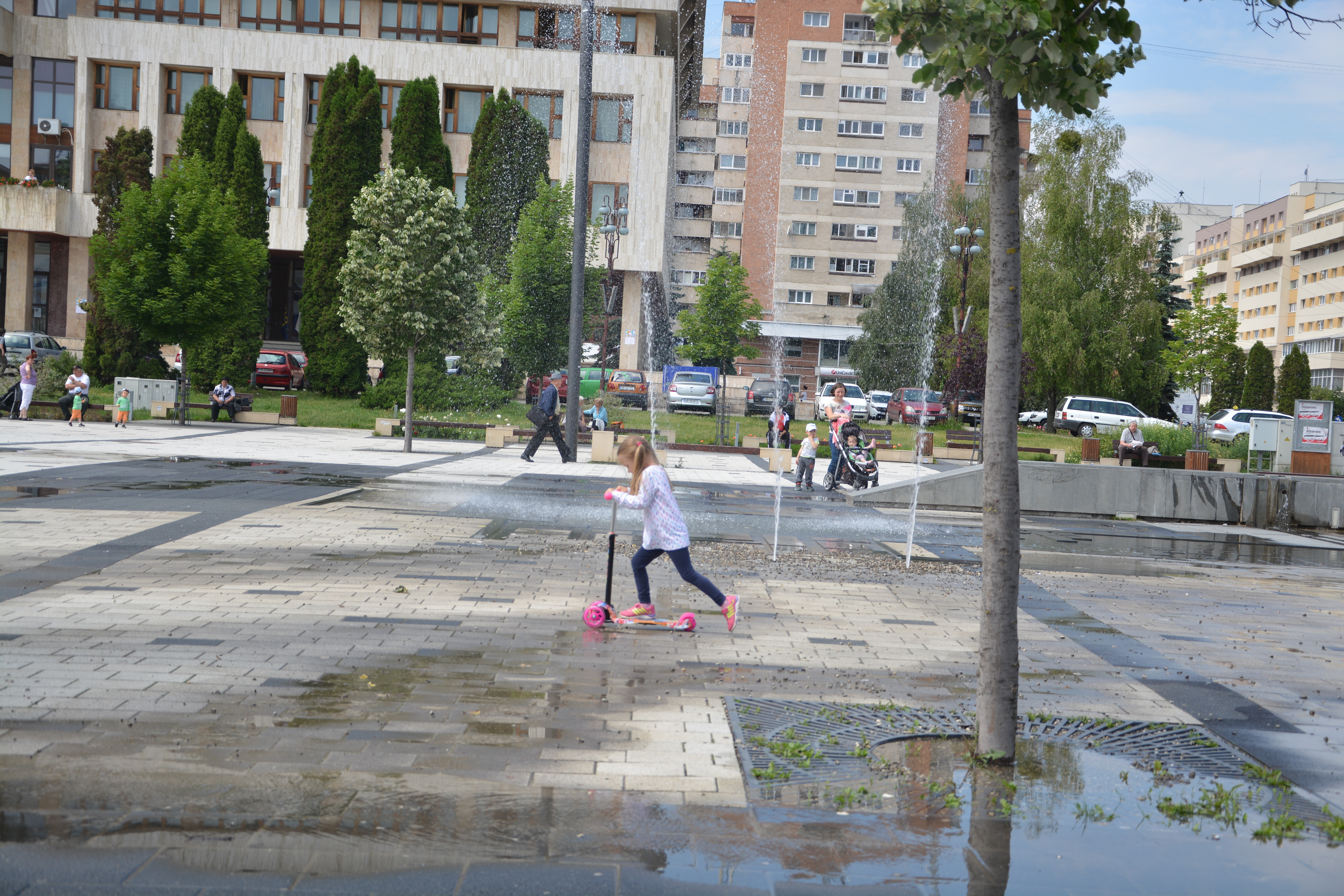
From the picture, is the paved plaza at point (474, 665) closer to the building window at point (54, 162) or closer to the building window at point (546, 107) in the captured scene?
the building window at point (546, 107)

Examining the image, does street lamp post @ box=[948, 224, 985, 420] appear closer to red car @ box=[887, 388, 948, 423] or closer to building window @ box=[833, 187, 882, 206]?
red car @ box=[887, 388, 948, 423]

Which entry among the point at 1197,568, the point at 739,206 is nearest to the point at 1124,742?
the point at 1197,568

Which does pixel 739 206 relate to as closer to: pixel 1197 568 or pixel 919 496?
pixel 919 496

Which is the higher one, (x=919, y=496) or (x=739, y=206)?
(x=739, y=206)

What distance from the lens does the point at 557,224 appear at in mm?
41781

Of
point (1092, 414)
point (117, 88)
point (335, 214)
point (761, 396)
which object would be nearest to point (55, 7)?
point (117, 88)

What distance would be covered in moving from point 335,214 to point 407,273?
19137 mm

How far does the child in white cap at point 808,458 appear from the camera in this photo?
881 inches

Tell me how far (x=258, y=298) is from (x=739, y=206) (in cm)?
4506

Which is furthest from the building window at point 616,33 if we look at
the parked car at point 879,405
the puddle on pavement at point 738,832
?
the puddle on pavement at point 738,832

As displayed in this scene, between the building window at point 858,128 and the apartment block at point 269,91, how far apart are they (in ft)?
81.1

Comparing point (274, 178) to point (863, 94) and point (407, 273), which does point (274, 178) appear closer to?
point (407, 273)

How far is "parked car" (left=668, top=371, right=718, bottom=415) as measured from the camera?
43.6 meters

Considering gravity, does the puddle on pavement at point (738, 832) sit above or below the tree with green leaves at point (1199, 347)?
below
